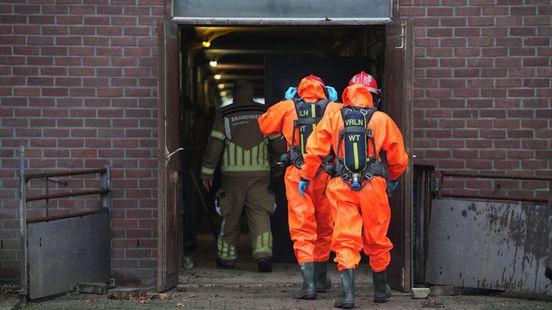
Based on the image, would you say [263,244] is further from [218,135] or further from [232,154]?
[218,135]

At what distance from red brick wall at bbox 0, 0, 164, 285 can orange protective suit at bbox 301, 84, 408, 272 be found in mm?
1974

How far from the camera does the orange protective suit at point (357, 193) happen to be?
314 inches

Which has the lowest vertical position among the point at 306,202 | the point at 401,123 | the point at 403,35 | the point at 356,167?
the point at 306,202

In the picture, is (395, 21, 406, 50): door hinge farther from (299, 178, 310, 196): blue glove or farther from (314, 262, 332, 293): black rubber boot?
(314, 262, 332, 293): black rubber boot

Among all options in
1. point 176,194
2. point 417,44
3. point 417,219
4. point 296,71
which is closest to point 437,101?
point 417,44

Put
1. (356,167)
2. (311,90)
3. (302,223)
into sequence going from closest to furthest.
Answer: (356,167) < (302,223) < (311,90)

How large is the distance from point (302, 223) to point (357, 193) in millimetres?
739

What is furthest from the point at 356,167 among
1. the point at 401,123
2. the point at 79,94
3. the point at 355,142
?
the point at 79,94

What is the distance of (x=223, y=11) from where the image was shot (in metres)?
9.16

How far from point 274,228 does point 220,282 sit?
1.47 metres

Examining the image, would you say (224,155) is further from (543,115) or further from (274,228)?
(543,115)

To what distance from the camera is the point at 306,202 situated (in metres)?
8.56

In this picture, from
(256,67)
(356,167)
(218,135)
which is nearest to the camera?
(356,167)

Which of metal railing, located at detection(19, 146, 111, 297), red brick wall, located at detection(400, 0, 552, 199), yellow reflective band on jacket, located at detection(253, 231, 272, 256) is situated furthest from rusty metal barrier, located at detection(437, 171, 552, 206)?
metal railing, located at detection(19, 146, 111, 297)
